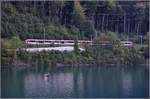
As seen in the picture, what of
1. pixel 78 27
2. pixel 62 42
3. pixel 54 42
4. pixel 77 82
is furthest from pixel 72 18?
pixel 77 82

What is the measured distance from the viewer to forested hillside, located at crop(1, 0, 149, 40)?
18.6 metres

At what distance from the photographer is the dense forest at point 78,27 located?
16.9m

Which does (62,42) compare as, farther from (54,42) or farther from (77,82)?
(77,82)

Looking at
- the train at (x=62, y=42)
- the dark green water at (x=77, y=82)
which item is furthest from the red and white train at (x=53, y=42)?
the dark green water at (x=77, y=82)

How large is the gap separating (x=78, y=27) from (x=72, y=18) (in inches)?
22.0

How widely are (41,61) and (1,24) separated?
7.50 feet

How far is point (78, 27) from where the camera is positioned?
65.3 ft

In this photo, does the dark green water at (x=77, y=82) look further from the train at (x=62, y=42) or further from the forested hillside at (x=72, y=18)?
the forested hillside at (x=72, y=18)

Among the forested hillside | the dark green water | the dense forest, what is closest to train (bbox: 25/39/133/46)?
the dense forest

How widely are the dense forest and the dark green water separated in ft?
3.46

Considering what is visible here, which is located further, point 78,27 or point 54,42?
point 78,27

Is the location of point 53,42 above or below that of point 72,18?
below

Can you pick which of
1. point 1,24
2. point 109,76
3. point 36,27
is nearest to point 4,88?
point 109,76

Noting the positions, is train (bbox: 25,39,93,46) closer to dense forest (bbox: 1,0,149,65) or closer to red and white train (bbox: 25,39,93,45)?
red and white train (bbox: 25,39,93,45)
